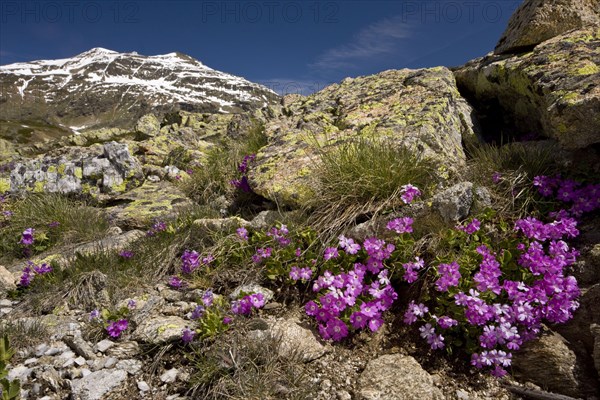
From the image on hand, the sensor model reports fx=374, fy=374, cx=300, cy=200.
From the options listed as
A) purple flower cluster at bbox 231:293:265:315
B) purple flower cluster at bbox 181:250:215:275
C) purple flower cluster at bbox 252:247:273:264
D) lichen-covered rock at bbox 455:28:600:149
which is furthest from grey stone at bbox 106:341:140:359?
lichen-covered rock at bbox 455:28:600:149

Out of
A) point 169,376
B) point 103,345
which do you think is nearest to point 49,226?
point 103,345

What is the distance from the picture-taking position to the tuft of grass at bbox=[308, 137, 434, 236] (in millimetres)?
4398

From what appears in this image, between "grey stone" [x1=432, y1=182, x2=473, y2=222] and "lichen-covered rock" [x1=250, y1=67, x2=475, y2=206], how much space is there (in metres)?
0.91

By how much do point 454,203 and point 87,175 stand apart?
763 centimetres

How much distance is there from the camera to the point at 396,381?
286 cm

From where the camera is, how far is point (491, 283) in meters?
3.17

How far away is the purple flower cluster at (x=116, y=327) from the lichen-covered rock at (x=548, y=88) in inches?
193

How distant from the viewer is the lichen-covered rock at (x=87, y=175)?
807 cm

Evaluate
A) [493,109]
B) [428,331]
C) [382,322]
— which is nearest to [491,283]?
[428,331]

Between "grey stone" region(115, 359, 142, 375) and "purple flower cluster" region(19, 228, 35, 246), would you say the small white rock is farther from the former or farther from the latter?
"purple flower cluster" region(19, 228, 35, 246)

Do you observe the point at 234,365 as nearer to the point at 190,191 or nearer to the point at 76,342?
the point at 76,342

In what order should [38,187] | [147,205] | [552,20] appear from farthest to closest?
[38,187]
[147,205]
[552,20]

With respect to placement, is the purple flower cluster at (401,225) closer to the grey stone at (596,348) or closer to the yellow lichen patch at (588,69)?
the grey stone at (596,348)

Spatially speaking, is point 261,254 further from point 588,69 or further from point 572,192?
point 588,69
